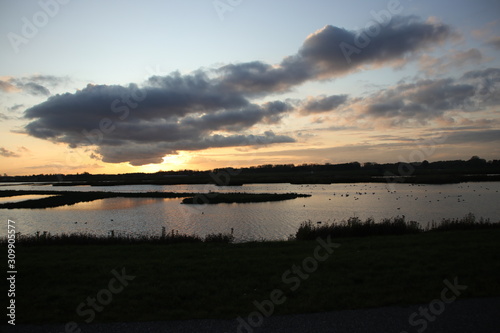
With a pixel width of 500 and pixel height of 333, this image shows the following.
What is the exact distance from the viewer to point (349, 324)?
7695 millimetres

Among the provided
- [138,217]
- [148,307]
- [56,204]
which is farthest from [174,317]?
[56,204]

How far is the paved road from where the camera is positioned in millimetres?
7430

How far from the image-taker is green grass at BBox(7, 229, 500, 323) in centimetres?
Answer: 893

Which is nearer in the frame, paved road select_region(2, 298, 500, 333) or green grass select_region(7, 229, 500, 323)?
paved road select_region(2, 298, 500, 333)

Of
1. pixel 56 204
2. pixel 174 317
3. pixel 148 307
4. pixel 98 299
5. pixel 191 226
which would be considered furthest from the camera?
pixel 56 204

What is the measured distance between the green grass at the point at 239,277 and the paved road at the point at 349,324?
40 cm

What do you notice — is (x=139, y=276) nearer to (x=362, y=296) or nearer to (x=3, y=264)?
(x=3, y=264)

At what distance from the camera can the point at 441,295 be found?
9.34m

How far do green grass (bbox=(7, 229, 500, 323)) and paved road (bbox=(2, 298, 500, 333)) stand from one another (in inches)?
15.9

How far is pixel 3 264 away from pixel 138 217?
89.6 feet

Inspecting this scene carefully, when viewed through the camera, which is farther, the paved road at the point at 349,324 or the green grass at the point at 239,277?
the green grass at the point at 239,277

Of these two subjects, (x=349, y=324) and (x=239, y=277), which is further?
(x=239, y=277)

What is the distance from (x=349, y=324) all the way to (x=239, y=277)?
176 inches

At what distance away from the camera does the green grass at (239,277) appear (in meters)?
8.93
